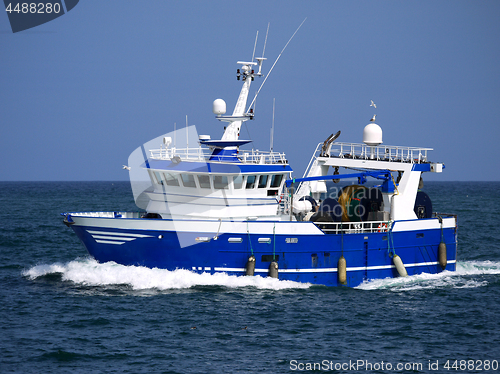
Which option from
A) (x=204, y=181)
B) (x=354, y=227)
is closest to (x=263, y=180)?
(x=204, y=181)

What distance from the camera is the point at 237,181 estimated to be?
2134 centimetres

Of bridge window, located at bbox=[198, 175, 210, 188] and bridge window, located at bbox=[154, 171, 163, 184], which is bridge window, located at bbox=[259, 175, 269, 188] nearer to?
bridge window, located at bbox=[198, 175, 210, 188]

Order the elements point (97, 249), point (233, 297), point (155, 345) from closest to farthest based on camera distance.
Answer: point (155, 345), point (233, 297), point (97, 249)

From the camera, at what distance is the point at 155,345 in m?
15.4

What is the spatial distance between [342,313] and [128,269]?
7.85 m

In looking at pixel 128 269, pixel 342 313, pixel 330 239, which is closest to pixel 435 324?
pixel 342 313

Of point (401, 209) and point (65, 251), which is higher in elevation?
point (401, 209)

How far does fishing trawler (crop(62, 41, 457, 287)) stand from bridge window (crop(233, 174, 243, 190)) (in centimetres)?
4

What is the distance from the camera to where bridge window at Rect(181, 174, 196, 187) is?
21.5m

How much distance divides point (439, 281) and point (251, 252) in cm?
842

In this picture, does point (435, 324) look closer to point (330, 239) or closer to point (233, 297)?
point (330, 239)

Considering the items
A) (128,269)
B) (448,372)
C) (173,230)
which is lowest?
(448,372)

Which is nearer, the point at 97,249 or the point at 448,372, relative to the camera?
the point at 448,372

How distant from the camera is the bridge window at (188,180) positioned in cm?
2147
